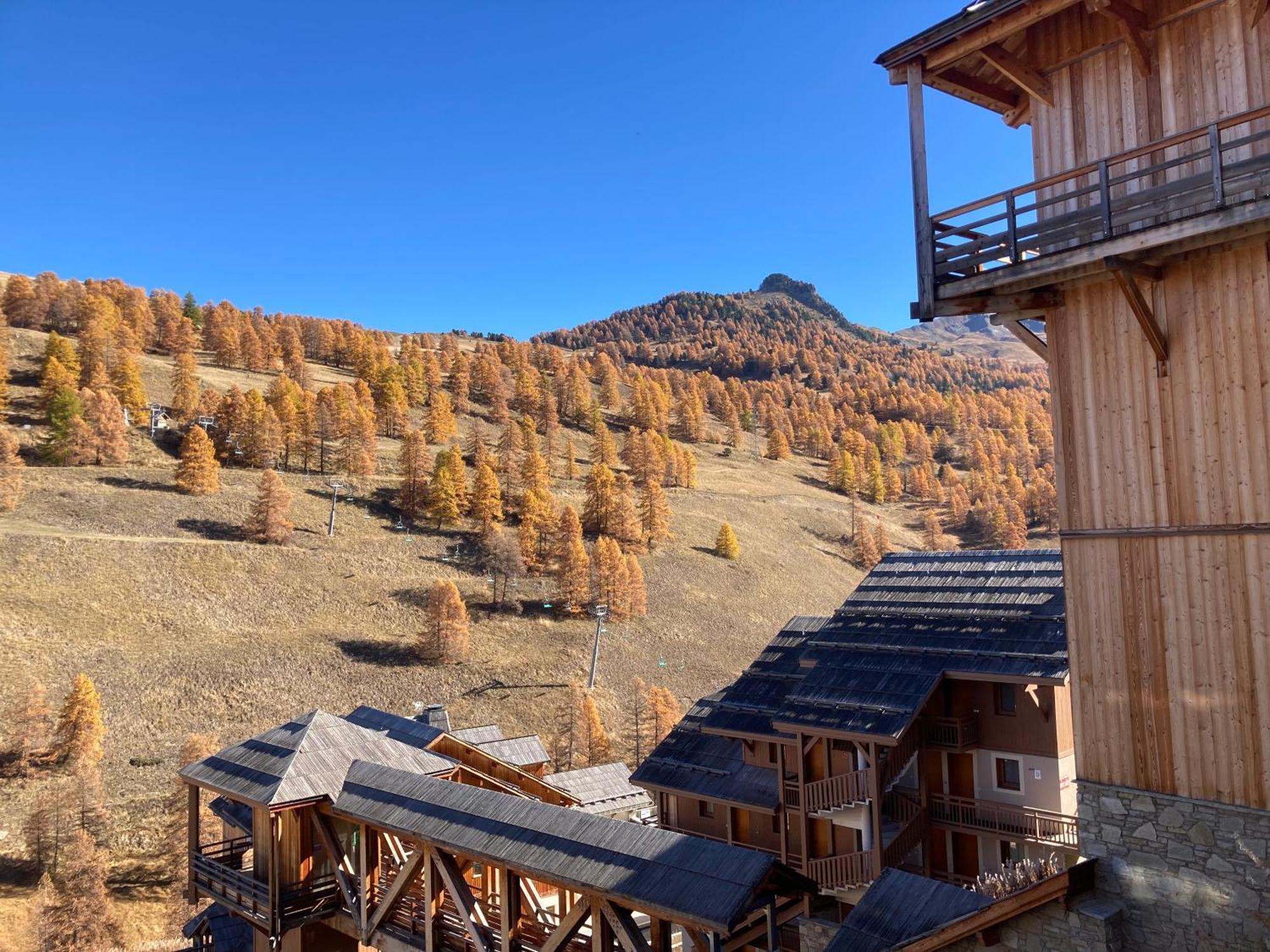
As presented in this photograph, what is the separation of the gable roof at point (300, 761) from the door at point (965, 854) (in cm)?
1104

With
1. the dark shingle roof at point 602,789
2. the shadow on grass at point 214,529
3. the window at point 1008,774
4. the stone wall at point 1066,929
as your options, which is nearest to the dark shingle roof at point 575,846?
the stone wall at point 1066,929

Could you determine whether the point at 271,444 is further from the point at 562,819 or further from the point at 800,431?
the point at 800,431

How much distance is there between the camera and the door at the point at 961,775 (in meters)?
17.8

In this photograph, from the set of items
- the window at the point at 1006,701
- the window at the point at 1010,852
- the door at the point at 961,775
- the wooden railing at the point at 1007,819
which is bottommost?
the window at the point at 1010,852

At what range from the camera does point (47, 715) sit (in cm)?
3797

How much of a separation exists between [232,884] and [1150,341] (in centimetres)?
1778

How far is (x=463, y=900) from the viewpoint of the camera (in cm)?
1281

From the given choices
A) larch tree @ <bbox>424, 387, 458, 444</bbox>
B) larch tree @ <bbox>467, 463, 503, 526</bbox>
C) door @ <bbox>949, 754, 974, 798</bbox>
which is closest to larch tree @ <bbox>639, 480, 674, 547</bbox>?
larch tree @ <bbox>467, 463, 503, 526</bbox>

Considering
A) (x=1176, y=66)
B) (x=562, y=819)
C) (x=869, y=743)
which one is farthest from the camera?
(x=869, y=743)

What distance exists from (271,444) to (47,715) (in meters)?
42.2

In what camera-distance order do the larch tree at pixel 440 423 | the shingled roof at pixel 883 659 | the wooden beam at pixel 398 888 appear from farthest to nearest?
the larch tree at pixel 440 423, the shingled roof at pixel 883 659, the wooden beam at pixel 398 888

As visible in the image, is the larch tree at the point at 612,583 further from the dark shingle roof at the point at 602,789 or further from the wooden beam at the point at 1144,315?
the wooden beam at the point at 1144,315

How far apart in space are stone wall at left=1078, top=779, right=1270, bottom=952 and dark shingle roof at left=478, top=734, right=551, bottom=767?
A: 71.7 feet

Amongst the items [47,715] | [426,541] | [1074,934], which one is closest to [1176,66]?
[1074,934]
